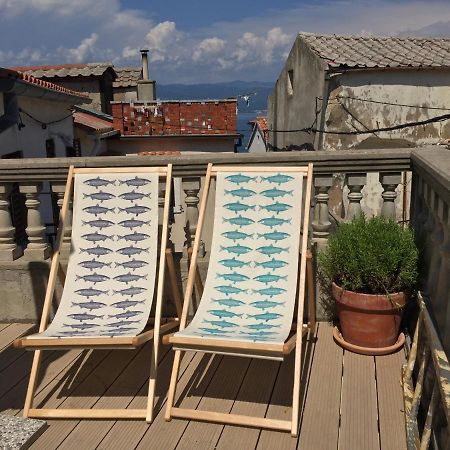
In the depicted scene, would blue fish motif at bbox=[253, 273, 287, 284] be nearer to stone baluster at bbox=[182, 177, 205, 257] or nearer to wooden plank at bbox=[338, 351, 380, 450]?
wooden plank at bbox=[338, 351, 380, 450]

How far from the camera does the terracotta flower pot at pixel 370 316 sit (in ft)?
10.1

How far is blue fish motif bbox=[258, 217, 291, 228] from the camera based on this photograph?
3209 millimetres

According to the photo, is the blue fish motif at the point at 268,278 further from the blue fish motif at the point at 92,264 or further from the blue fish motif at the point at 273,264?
the blue fish motif at the point at 92,264

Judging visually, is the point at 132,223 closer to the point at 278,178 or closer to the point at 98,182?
the point at 98,182

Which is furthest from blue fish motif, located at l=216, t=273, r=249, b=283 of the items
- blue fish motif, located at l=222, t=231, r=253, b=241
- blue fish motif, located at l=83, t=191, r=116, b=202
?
blue fish motif, located at l=83, t=191, r=116, b=202

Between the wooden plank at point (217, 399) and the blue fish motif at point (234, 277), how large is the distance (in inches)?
22.0

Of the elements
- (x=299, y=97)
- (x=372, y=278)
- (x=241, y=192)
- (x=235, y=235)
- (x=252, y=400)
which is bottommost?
(x=252, y=400)

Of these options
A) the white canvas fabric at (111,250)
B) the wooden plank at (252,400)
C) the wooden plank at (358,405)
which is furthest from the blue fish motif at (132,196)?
the wooden plank at (358,405)

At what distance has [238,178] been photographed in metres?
3.36

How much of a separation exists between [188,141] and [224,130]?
4.19 ft

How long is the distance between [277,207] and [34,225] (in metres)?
1.86

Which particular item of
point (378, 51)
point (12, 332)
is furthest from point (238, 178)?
point (378, 51)

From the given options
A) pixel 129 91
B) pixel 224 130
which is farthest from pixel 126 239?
pixel 129 91

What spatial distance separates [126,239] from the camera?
3312 mm
